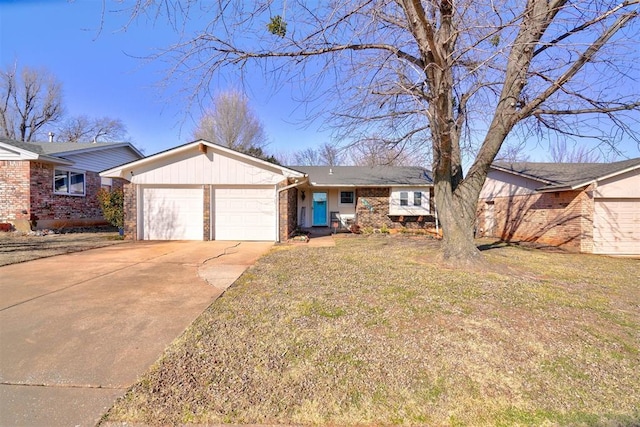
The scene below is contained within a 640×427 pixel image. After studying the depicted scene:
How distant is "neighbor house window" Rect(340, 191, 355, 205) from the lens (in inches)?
635

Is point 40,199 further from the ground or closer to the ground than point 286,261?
further from the ground

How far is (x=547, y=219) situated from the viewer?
11219 mm

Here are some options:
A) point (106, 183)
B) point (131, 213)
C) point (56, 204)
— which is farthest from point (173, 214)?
point (106, 183)

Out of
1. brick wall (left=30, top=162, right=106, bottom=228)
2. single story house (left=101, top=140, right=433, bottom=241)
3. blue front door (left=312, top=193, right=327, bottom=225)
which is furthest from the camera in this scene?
blue front door (left=312, top=193, right=327, bottom=225)

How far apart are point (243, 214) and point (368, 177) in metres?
8.08

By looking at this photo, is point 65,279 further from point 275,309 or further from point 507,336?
point 507,336

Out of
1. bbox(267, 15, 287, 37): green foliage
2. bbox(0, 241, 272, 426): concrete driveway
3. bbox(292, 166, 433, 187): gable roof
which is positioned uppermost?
bbox(267, 15, 287, 37): green foliage

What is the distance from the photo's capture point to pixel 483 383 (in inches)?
91.3

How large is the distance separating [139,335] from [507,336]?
4.16 metres

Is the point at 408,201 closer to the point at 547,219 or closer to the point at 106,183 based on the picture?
the point at 547,219

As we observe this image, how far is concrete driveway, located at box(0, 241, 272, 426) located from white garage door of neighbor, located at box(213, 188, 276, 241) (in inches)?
148

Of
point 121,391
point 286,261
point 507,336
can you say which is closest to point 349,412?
point 121,391

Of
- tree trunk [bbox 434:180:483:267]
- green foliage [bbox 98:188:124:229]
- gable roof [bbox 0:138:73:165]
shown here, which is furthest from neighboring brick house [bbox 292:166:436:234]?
gable roof [bbox 0:138:73:165]

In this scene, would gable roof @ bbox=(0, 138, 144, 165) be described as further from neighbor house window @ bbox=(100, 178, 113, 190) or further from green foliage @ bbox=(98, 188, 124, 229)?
green foliage @ bbox=(98, 188, 124, 229)
